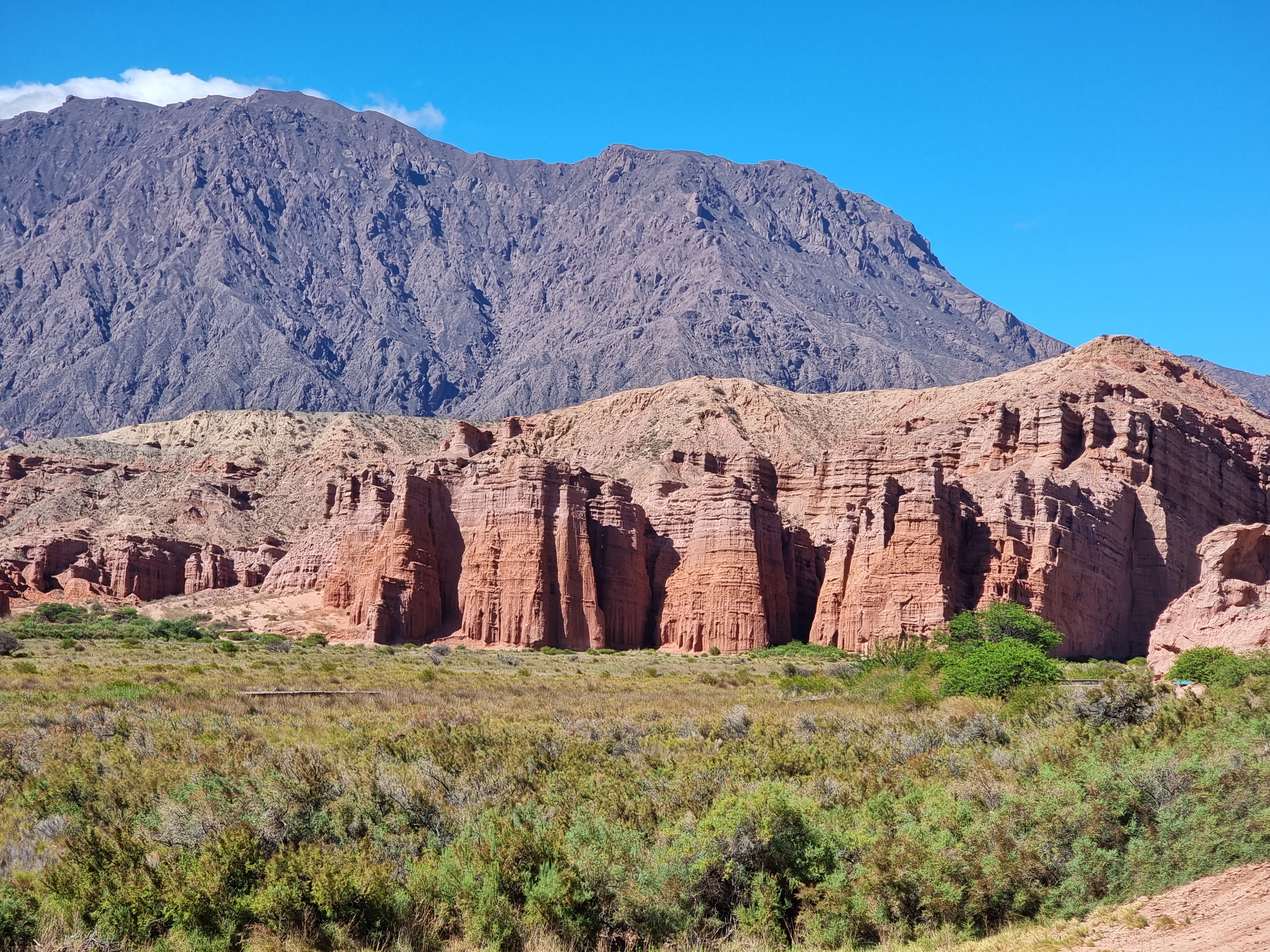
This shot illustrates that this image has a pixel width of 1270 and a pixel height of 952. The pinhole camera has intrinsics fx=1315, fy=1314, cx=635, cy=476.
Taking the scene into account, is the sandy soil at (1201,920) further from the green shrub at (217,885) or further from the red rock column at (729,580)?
the red rock column at (729,580)

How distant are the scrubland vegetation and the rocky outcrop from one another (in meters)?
11.8

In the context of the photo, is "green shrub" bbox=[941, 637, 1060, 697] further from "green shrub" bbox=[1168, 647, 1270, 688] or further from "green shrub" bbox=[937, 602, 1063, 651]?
"green shrub" bbox=[937, 602, 1063, 651]

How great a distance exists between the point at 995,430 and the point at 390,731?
75.2 metres

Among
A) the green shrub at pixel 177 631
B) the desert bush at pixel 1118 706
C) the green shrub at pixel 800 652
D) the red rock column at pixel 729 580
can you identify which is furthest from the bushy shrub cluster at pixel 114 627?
the desert bush at pixel 1118 706

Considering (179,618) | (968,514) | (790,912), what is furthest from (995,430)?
(790,912)

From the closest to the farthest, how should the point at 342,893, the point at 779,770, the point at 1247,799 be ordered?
1. the point at 342,893
2. the point at 1247,799
3. the point at 779,770

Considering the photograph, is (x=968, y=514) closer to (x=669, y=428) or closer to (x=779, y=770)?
(x=669, y=428)

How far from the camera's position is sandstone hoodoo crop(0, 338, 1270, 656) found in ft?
251

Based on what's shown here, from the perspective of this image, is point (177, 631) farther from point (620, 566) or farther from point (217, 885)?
point (217, 885)

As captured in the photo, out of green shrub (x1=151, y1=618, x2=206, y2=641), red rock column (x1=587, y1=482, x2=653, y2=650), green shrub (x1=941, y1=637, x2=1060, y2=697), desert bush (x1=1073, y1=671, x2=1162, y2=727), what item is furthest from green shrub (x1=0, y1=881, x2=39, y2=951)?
red rock column (x1=587, y1=482, x2=653, y2=650)

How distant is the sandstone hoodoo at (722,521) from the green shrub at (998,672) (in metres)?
26.2

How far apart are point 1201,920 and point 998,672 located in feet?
75.3

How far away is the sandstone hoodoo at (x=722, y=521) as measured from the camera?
3014 inches

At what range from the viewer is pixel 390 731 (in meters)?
26.4
